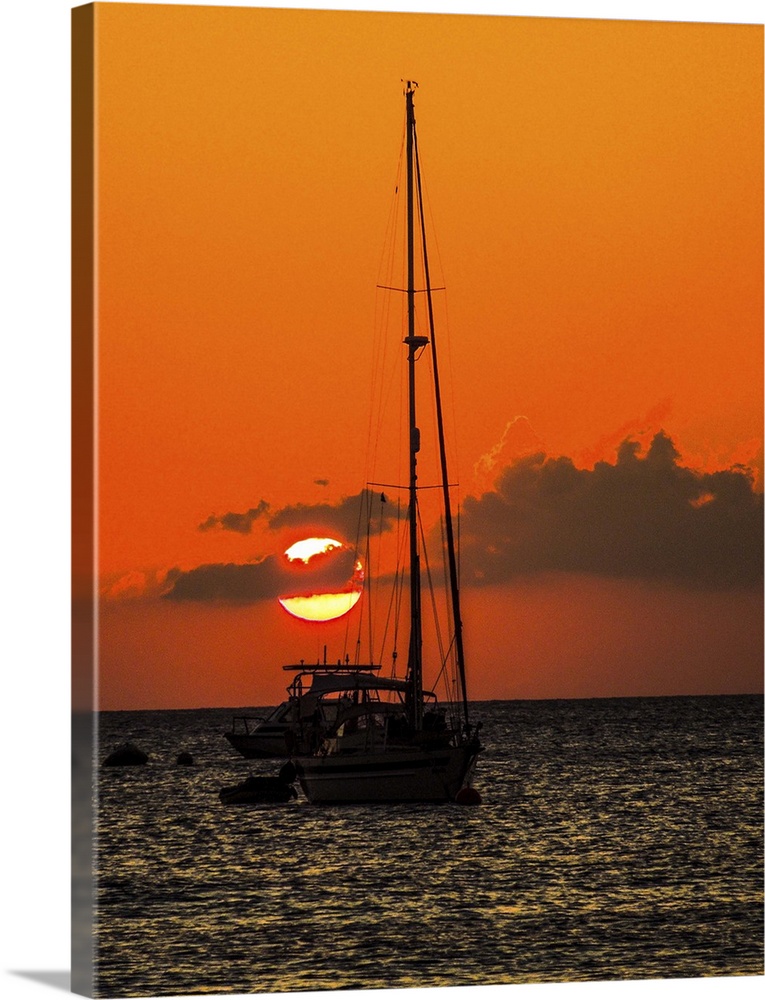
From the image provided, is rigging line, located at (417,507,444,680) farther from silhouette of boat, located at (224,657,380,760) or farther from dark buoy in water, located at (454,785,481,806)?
dark buoy in water, located at (454,785,481,806)

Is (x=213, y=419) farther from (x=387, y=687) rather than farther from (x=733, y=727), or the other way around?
(x=733, y=727)

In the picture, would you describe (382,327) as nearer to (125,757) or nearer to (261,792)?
(261,792)

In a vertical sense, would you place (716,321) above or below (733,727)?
above

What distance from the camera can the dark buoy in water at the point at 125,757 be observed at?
125 ft

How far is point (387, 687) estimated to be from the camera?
16.0 metres

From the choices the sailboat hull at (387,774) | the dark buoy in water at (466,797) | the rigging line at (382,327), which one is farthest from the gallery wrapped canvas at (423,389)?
the dark buoy in water at (466,797)

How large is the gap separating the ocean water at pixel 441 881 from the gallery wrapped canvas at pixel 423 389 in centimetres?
7

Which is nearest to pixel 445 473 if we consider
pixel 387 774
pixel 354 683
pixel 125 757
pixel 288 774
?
pixel 354 683

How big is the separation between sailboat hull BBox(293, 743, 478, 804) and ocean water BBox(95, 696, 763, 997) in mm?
241

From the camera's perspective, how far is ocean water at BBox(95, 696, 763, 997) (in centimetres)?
830

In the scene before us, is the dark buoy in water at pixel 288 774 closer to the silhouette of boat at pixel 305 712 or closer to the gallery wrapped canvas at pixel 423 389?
the silhouette of boat at pixel 305 712

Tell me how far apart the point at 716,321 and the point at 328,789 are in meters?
11.2

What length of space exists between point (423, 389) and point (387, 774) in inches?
349

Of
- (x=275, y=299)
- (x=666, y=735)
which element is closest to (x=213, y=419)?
(x=275, y=299)
